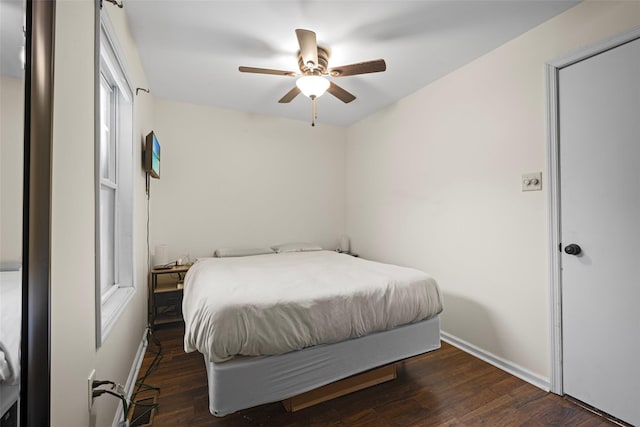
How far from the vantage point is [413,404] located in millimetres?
1749

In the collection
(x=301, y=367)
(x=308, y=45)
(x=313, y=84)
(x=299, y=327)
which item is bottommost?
(x=301, y=367)

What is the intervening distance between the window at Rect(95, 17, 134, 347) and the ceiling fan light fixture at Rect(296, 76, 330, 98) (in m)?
1.17

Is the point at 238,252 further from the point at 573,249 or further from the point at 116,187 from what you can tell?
the point at 573,249

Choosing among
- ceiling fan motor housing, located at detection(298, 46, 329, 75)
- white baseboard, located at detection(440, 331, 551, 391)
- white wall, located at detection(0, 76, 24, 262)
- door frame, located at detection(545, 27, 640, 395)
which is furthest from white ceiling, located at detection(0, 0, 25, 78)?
white baseboard, located at detection(440, 331, 551, 391)

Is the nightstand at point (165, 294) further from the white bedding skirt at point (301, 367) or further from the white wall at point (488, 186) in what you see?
the white wall at point (488, 186)

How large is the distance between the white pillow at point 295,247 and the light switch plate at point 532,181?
240 cm

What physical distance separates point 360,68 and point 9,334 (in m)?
2.19

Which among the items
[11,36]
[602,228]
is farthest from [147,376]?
[602,228]

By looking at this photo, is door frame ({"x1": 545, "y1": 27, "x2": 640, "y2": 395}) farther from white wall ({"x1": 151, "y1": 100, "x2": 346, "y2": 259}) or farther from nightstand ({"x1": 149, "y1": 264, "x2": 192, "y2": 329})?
nightstand ({"x1": 149, "y1": 264, "x2": 192, "y2": 329})

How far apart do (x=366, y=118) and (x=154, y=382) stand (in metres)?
3.60

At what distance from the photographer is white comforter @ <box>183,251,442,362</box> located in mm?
1463

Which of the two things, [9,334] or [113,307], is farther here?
[113,307]

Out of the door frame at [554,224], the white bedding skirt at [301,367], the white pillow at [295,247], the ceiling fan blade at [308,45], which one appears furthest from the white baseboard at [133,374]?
the door frame at [554,224]

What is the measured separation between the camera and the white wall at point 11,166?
1.90ft
